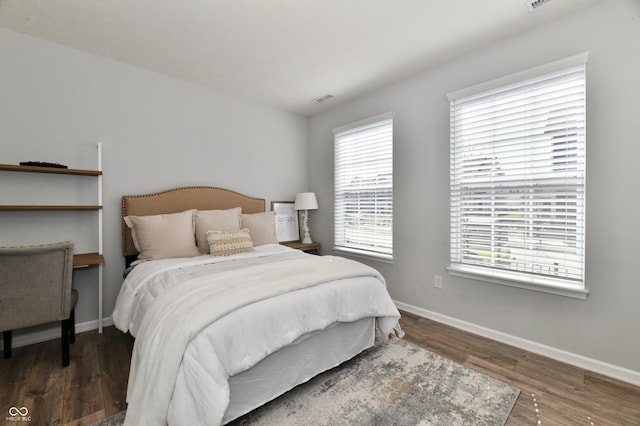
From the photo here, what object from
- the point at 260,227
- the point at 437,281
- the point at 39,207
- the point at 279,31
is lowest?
the point at 437,281

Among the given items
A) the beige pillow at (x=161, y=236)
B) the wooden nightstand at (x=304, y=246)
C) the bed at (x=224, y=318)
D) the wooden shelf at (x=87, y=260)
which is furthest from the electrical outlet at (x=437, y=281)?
the wooden shelf at (x=87, y=260)

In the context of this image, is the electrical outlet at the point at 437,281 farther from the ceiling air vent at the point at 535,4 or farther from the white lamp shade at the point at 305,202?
the ceiling air vent at the point at 535,4

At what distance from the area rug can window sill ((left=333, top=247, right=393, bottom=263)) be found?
4.56 ft

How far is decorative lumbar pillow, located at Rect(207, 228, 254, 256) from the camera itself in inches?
110

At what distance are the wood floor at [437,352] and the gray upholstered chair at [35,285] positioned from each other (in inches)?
13.3

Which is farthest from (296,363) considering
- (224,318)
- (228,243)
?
(228,243)

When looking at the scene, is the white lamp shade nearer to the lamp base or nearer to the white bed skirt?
the lamp base

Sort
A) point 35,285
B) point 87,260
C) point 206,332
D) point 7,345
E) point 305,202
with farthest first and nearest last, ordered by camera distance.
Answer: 1. point 305,202
2. point 87,260
3. point 7,345
4. point 35,285
5. point 206,332

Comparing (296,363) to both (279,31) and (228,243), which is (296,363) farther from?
(279,31)

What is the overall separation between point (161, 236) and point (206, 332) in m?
1.68

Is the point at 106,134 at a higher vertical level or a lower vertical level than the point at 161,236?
higher

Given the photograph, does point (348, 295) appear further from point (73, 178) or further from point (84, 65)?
point (84, 65)

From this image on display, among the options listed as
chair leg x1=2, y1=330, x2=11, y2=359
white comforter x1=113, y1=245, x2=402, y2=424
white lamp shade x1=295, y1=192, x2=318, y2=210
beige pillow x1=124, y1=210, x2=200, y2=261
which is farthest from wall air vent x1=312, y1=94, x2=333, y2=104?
chair leg x1=2, y1=330, x2=11, y2=359

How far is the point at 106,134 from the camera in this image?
9.39ft
